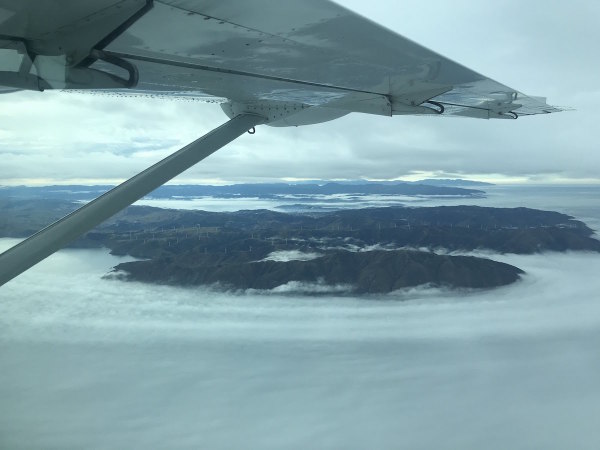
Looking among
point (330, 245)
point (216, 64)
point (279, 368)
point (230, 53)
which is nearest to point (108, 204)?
point (216, 64)

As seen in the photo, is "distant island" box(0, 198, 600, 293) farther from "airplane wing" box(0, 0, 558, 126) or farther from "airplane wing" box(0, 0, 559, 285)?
"airplane wing" box(0, 0, 558, 126)

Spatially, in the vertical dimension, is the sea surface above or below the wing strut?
below

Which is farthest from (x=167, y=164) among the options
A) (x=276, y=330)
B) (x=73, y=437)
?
(x=276, y=330)

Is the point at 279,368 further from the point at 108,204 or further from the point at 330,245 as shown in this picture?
the point at 108,204

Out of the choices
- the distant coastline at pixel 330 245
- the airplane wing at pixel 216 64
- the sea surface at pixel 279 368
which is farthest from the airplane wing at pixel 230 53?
the distant coastline at pixel 330 245

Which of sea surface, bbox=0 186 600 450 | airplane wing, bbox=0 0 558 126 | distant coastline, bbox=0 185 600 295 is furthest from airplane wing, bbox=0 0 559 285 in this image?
distant coastline, bbox=0 185 600 295

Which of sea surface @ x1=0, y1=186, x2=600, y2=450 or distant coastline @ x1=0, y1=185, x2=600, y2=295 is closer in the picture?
sea surface @ x1=0, y1=186, x2=600, y2=450
